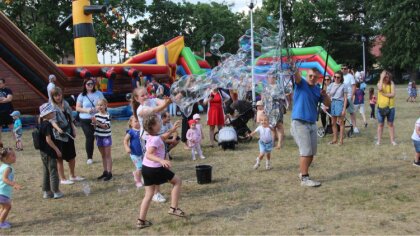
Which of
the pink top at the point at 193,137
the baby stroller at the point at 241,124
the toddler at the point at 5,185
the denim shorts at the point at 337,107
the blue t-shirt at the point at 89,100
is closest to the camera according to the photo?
the toddler at the point at 5,185

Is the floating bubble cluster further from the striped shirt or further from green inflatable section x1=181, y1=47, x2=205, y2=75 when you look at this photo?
green inflatable section x1=181, y1=47, x2=205, y2=75

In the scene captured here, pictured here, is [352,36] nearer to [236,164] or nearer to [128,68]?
[128,68]

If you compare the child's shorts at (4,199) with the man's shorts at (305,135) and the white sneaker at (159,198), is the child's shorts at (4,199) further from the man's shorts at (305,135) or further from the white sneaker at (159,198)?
the man's shorts at (305,135)

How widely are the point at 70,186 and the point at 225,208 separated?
9.98 ft

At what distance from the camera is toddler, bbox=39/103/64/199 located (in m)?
6.43

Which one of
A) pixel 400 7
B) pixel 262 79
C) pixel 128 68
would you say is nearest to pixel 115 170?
pixel 262 79

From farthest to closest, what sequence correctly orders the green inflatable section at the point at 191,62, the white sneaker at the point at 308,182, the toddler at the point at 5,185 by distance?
1. the green inflatable section at the point at 191,62
2. the white sneaker at the point at 308,182
3. the toddler at the point at 5,185

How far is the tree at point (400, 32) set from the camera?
44.4 meters

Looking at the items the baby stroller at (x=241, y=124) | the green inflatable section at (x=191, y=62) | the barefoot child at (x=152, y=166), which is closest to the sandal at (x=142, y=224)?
the barefoot child at (x=152, y=166)

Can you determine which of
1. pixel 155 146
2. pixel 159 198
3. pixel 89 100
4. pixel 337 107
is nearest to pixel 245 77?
pixel 337 107

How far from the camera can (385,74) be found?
9344mm

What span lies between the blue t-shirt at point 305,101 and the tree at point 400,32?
42668mm

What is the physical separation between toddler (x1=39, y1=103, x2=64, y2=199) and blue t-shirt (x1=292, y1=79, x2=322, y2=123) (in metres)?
3.70

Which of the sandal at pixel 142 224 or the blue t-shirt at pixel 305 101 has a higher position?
the blue t-shirt at pixel 305 101
